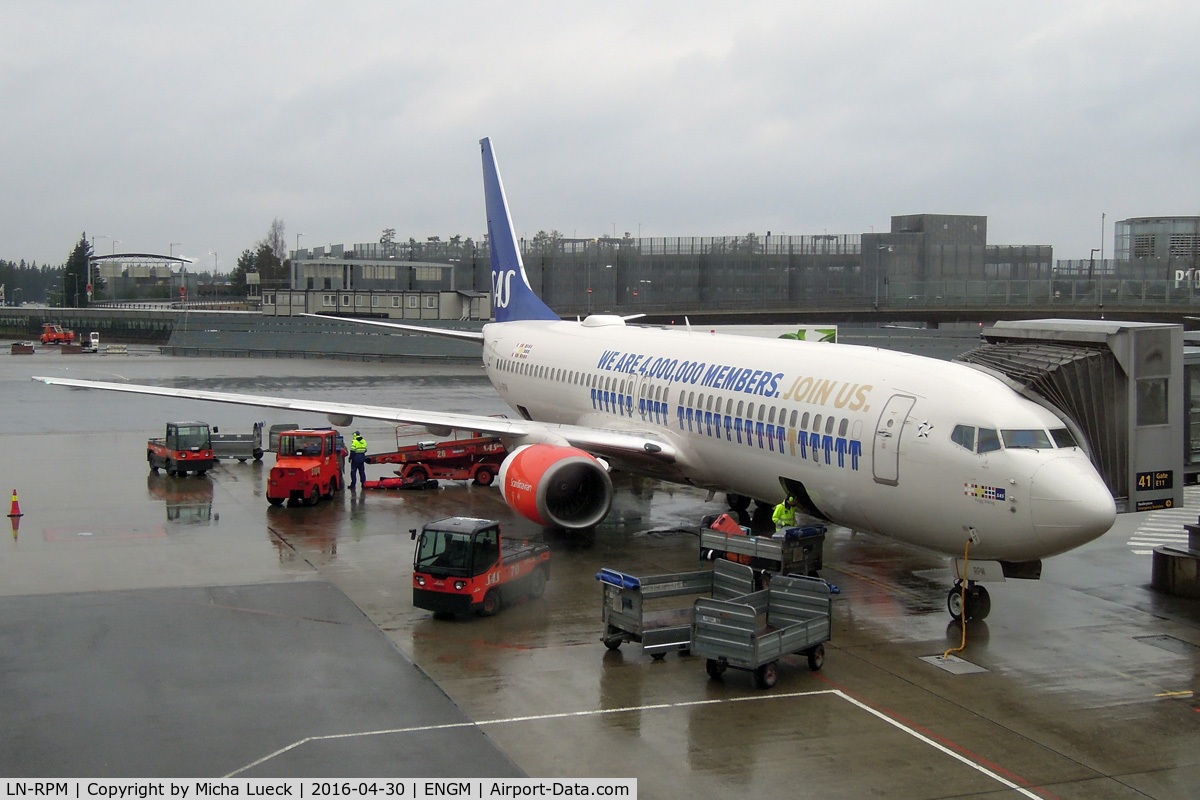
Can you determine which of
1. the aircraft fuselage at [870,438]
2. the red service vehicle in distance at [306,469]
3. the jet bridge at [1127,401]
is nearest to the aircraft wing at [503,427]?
the aircraft fuselage at [870,438]

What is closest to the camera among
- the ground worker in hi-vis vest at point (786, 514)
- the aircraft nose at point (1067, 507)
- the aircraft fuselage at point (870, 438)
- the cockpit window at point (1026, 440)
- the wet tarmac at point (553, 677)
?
the wet tarmac at point (553, 677)

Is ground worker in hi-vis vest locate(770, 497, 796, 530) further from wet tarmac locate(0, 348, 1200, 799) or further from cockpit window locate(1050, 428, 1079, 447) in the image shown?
cockpit window locate(1050, 428, 1079, 447)

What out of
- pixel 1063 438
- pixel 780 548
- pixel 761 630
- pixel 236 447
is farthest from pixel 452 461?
pixel 1063 438

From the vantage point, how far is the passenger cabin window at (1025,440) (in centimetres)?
1798

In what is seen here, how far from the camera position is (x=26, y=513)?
28703 millimetres

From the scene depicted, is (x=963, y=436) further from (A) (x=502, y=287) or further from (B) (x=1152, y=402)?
(A) (x=502, y=287)

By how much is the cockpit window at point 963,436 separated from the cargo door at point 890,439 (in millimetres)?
1076

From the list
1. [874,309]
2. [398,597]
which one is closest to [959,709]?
[398,597]

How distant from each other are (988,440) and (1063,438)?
133 centimetres

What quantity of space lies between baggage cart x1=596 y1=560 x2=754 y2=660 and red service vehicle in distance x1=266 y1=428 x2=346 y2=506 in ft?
45.7

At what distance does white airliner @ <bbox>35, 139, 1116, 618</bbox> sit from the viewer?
17.9 m

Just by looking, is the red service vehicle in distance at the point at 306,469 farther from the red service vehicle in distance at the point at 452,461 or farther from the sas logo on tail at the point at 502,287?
the sas logo on tail at the point at 502,287

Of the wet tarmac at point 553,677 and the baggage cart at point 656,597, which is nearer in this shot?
the wet tarmac at point 553,677

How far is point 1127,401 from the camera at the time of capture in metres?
19.3
